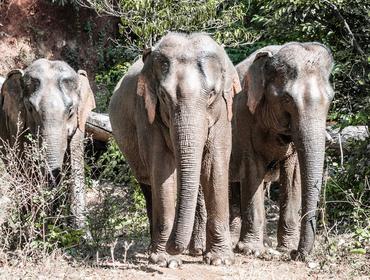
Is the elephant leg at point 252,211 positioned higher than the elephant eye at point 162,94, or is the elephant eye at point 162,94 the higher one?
the elephant eye at point 162,94

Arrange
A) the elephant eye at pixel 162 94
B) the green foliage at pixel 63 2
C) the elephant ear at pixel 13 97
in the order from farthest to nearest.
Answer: the green foliage at pixel 63 2 → the elephant ear at pixel 13 97 → the elephant eye at pixel 162 94

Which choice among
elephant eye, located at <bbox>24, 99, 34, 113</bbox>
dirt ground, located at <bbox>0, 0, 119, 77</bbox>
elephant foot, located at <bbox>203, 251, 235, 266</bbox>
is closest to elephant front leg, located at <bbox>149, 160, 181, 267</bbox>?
elephant foot, located at <bbox>203, 251, 235, 266</bbox>

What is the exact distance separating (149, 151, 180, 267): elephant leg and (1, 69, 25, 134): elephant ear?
104 inches

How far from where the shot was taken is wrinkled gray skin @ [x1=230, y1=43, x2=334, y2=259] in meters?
8.39

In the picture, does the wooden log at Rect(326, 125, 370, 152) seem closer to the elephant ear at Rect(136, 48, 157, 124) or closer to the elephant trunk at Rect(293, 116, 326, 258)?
the elephant trunk at Rect(293, 116, 326, 258)

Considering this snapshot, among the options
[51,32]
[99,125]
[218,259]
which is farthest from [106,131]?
[51,32]

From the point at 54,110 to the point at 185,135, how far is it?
8.58 ft

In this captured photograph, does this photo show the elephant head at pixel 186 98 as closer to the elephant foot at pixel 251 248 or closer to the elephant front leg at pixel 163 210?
the elephant front leg at pixel 163 210

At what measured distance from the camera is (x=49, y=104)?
9.66m

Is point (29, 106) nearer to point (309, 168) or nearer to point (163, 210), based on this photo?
point (163, 210)

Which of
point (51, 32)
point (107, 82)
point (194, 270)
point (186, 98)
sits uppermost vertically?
point (51, 32)

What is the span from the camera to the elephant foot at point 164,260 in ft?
26.3

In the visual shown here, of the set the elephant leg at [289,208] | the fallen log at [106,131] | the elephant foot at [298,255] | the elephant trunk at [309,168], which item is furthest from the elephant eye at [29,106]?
the fallen log at [106,131]

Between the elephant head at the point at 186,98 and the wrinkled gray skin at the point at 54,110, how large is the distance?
1.54 meters
